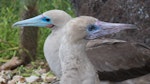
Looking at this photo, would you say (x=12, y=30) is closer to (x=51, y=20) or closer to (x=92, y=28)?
(x=51, y=20)

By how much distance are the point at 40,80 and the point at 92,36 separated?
333 cm

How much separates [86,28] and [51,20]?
1815 millimetres

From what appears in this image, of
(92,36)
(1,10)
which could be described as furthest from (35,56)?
(92,36)

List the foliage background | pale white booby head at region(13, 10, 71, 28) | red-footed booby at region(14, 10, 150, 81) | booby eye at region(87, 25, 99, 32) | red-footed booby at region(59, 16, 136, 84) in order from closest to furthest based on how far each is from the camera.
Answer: red-footed booby at region(59, 16, 136, 84)
booby eye at region(87, 25, 99, 32)
red-footed booby at region(14, 10, 150, 81)
pale white booby head at region(13, 10, 71, 28)
the foliage background

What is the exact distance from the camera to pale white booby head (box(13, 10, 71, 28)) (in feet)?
17.0

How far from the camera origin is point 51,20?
5.25m

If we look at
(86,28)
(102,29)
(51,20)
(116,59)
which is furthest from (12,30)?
(86,28)

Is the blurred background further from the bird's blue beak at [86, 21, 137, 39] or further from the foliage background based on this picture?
the bird's blue beak at [86, 21, 137, 39]

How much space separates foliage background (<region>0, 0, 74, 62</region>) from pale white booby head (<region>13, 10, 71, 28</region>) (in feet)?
6.96

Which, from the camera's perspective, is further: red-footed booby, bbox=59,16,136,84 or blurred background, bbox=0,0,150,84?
blurred background, bbox=0,0,150,84

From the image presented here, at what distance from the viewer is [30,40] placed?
7.24 meters

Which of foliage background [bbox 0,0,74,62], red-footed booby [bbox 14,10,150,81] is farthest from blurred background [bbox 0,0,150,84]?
red-footed booby [bbox 14,10,150,81]

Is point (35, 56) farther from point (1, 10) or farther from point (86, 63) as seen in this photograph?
point (86, 63)

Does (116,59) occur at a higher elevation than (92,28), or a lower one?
lower
